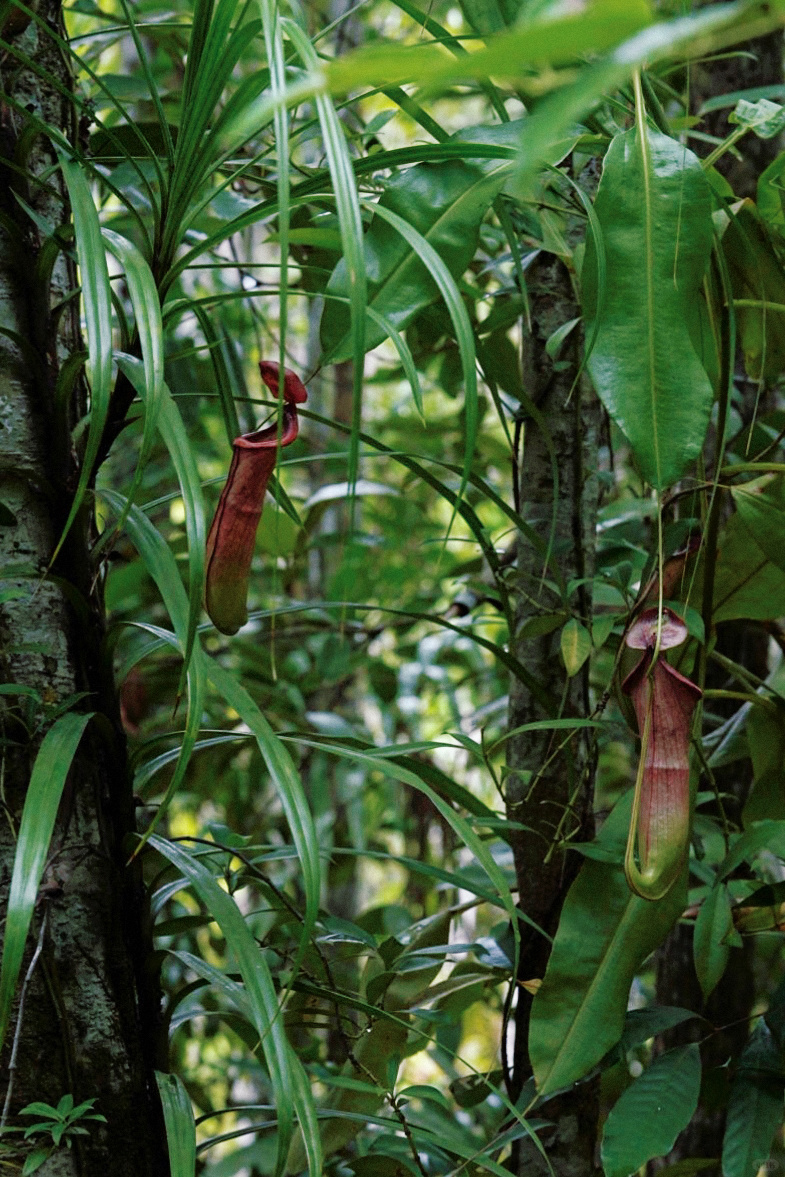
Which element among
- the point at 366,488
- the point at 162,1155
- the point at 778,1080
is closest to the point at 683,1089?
the point at 778,1080

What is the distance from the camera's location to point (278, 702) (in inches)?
55.9

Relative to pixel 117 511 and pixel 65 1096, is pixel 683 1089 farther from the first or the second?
pixel 117 511

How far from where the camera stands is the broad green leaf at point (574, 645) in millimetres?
706

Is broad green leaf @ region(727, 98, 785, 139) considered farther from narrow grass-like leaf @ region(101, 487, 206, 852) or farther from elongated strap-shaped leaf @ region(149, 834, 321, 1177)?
elongated strap-shaped leaf @ region(149, 834, 321, 1177)

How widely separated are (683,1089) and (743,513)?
1.12 feet

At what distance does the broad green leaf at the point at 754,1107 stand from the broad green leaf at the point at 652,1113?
3 centimetres

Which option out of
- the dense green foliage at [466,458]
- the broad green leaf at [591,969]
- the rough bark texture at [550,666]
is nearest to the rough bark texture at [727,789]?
the dense green foliage at [466,458]

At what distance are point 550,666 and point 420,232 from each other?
1.22 ft

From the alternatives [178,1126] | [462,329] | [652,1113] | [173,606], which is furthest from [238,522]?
[652,1113]

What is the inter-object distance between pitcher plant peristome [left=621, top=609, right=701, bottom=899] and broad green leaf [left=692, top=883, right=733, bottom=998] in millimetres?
131

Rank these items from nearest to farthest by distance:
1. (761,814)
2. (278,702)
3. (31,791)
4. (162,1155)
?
(31,791) < (162,1155) < (761,814) < (278,702)

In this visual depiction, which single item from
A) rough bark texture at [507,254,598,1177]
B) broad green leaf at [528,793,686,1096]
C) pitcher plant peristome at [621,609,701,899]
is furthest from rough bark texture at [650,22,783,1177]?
pitcher plant peristome at [621,609,701,899]

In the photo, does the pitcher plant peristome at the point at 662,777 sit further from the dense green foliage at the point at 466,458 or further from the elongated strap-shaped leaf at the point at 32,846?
the elongated strap-shaped leaf at the point at 32,846

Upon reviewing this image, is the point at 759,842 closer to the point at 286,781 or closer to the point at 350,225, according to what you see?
the point at 286,781
